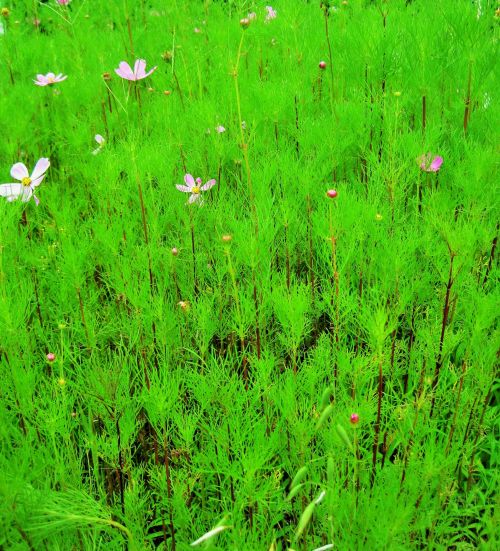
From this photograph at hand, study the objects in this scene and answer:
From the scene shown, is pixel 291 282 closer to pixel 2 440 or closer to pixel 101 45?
pixel 2 440

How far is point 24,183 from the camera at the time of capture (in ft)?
5.56

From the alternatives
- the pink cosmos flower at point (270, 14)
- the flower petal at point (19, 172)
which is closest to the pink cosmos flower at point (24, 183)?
the flower petal at point (19, 172)

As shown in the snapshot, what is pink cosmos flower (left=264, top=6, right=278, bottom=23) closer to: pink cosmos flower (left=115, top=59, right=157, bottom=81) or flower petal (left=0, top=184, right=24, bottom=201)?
pink cosmos flower (left=115, top=59, right=157, bottom=81)

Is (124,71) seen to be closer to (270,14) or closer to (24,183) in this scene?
(24,183)

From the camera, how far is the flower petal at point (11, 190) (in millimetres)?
1643

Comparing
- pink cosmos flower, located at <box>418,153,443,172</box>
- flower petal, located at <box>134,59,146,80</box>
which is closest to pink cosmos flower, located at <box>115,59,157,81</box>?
flower petal, located at <box>134,59,146,80</box>

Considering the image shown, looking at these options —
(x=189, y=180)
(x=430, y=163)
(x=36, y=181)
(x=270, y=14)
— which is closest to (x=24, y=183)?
(x=36, y=181)

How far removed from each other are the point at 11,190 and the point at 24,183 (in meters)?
0.04

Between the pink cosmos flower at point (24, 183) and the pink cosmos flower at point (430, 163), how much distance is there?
1059 mm

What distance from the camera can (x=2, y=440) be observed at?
44.3 inches

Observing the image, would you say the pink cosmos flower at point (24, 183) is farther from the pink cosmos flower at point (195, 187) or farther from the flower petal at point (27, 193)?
the pink cosmos flower at point (195, 187)

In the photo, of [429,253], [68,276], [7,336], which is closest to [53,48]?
[68,276]

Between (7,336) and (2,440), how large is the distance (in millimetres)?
220

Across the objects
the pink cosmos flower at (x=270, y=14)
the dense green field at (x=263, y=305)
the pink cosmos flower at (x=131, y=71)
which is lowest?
the dense green field at (x=263, y=305)
